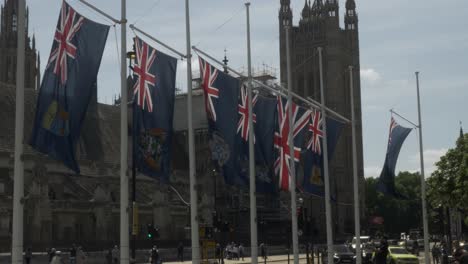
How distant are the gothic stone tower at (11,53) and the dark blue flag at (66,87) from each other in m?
89.2

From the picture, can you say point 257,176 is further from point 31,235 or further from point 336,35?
point 336,35

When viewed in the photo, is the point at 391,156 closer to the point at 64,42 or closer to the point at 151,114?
the point at 151,114

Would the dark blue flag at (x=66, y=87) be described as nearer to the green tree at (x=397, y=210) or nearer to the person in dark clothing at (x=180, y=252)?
the person in dark clothing at (x=180, y=252)

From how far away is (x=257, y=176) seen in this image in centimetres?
3006

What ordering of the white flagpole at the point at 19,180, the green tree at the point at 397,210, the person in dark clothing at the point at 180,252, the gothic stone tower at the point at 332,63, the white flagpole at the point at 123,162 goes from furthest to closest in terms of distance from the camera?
the green tree at the point at 397,210 → the gothic stone tower at the point at 332,63 → the person in dark clothing at the point at 180,252 → the white flagpole at the point at 123,162 → the white flagpole at the point at 19,180

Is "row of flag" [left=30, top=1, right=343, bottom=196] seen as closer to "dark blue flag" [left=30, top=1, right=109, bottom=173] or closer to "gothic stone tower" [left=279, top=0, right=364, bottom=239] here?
"dark blue flag" [left=30, top=1, right=109, bottom=173]

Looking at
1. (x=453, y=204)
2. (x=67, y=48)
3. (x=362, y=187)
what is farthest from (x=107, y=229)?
(x=362, y=187)

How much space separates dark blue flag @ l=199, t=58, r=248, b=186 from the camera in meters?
26.3

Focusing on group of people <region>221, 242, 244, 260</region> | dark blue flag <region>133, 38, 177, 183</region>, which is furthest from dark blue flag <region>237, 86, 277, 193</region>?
group of people <region>221, 242, 244, 260</region>

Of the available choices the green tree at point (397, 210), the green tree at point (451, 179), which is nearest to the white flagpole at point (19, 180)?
the green tree at point (451, 179)

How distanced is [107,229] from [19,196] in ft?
171

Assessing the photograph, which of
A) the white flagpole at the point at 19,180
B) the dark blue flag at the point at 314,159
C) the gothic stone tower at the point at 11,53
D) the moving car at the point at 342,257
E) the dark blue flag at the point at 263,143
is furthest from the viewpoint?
the gothic stone tower at the point at 11,53

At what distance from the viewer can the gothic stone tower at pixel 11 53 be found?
10831 centimetres

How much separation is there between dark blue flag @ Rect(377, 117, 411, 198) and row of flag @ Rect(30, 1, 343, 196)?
11.5 ft
